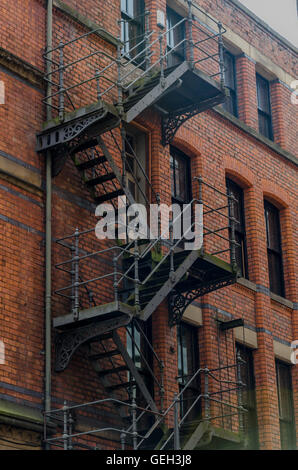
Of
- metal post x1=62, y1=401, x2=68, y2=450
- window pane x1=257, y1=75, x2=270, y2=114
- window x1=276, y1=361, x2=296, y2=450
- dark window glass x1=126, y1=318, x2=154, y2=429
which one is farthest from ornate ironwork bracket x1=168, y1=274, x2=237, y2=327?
window pane x1=257, y1=75, x2=270, y2=114

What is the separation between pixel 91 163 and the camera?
17.5 m

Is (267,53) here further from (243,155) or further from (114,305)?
(114,305)

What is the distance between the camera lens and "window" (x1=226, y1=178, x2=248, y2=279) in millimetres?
21953

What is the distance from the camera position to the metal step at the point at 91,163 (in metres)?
17.4

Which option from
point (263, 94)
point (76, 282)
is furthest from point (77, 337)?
point (263, 94)

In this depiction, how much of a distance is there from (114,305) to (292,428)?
7812 millimetres

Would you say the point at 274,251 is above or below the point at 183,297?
above

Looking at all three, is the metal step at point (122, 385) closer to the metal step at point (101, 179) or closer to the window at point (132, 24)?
the metal step at point (101, 179)

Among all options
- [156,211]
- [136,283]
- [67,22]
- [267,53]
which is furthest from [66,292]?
[267,53]

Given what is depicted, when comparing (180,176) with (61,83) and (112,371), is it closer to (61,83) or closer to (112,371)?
(61,83)

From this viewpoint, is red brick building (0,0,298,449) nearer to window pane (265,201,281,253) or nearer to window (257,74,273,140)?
window pane (265,201,281,253)

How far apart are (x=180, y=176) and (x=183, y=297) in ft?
10.8

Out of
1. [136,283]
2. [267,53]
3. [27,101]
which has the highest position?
[267,53]
